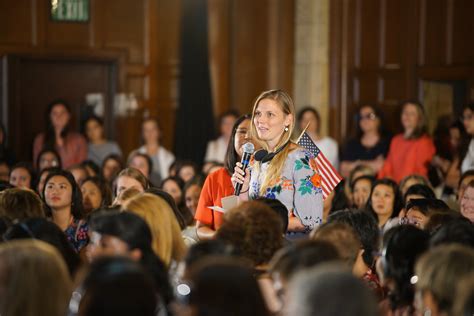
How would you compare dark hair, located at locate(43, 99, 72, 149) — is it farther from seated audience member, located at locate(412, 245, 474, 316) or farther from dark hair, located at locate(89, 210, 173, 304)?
seated audience member, located at locate(412, 245, 474, 316)

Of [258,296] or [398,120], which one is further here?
[398,120]

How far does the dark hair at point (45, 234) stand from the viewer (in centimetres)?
436

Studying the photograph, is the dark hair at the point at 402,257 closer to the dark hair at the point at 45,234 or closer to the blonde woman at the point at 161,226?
the blonde woman at the point at 161,226

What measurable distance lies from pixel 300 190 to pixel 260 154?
293 millimetres

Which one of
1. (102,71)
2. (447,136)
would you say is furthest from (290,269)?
(102,71)

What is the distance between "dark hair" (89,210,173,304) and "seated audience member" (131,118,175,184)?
6466mm

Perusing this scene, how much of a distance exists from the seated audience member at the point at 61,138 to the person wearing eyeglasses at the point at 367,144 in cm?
277

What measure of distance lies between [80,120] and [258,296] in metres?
8.53

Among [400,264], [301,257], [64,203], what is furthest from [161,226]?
[64,203]

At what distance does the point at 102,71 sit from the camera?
37.7 ft

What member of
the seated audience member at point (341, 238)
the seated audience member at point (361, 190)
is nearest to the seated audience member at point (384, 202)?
the seated audience member at point (361, 190)

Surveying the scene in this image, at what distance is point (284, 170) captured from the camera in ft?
16.4

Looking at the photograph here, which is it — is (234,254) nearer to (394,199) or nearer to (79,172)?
(394,199)

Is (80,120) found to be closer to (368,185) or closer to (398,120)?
(398,120)
